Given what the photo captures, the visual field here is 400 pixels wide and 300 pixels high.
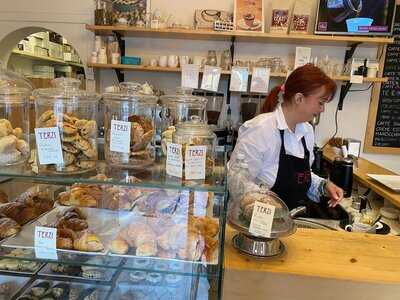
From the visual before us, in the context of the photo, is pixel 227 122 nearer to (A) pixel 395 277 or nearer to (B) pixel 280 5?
(B) pixel 280 5

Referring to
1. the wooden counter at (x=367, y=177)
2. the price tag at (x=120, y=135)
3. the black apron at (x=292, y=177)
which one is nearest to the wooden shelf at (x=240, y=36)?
the wooden counter at (x=367, y=177)

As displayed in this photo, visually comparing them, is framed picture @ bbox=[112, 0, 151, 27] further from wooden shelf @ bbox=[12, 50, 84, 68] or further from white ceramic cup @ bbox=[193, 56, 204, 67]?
wooden shelf @ bbox=[12, 50, 84, 68]

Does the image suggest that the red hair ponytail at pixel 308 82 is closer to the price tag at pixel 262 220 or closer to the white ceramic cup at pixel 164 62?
the price tag at pixel 262 220

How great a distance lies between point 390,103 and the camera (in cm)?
305

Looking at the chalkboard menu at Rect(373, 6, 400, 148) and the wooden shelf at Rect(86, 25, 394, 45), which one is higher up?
the wooden shelf at Rect(86, 25, 394, 45)

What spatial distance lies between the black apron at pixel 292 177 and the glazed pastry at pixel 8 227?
123 centimetres

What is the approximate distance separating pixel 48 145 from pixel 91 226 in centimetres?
26

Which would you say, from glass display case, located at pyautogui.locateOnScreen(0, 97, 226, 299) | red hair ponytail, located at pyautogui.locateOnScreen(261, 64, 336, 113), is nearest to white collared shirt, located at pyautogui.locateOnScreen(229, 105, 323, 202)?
red hair ponytail, located at pyautogui.locateOnScreen(261, 64, 336, 113)

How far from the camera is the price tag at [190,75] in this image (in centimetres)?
288

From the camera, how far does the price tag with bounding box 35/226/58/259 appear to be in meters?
0.92

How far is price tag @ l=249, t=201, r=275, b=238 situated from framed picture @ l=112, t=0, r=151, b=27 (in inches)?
93.1

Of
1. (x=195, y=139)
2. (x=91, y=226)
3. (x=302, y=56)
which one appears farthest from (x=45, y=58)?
Result: (x=195, y=139)

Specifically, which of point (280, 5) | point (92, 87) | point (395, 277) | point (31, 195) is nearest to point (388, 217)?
point (395, 277)

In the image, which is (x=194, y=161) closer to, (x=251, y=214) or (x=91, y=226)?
(x=251, y=214)
